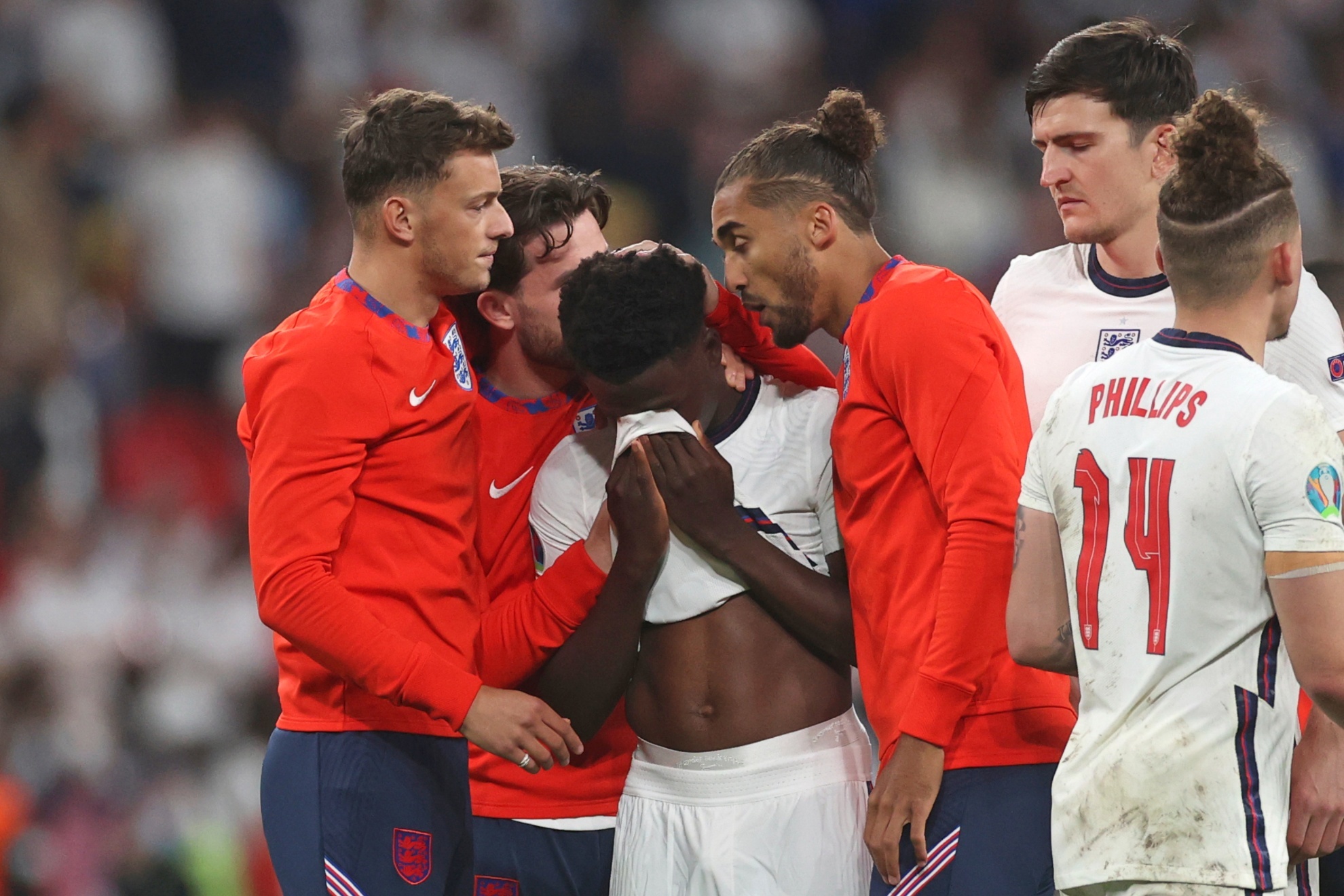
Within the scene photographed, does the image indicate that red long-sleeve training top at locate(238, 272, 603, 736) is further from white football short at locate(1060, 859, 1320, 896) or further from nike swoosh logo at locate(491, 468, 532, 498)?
white football short at locate(1060, 859, 1320, 896)

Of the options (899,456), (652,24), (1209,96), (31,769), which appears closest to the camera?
(1209,96)

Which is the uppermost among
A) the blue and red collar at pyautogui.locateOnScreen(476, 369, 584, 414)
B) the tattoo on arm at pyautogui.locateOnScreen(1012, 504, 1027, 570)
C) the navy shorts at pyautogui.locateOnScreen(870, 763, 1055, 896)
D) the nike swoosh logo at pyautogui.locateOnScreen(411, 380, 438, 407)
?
the nike swoosh logo at pyautogui.locateOnScreen(411, 380, 438, 407)

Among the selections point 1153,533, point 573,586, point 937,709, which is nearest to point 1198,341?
point 1153,533

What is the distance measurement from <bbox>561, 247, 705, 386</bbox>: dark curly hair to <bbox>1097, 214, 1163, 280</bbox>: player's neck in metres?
1.03

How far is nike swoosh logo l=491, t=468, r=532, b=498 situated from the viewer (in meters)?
3.46

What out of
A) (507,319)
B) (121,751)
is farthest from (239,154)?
(507,319)

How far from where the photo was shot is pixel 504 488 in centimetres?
347

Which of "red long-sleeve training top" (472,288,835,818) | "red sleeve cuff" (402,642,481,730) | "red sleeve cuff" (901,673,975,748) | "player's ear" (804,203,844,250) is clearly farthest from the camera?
"red long-sleeve training top" (472,288,835,818)

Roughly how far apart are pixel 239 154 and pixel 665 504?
5639 mm

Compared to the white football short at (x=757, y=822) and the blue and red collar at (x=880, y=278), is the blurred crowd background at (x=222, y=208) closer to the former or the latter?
the white football short at (x=757, y=822)

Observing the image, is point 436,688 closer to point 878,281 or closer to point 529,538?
point 529,538

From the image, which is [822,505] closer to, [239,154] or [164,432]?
[164,432]

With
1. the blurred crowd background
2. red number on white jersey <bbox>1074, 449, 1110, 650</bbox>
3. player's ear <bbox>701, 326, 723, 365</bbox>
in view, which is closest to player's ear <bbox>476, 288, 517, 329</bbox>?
player's ear <bbox>701, 326, 723, 365</bbox>

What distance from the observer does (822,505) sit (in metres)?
3.14
